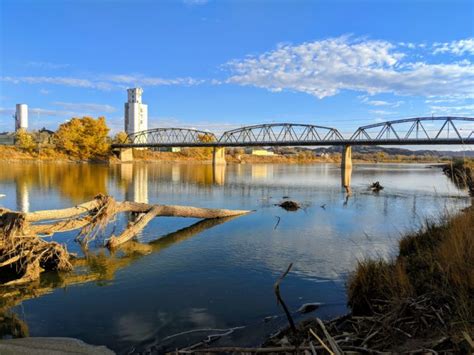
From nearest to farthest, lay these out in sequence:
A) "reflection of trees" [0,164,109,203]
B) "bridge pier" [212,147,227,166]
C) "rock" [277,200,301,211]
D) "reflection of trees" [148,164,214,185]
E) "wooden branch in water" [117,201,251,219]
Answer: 1. "wooden branch in water" [117,201,251,219]
2. "rock" [277,200,301,211]
3. "reflection of trees" [0,164,109,203]
4. "reflection of trees" [148,164,214,185]
5. "bridge pier" [212,147,227,166]

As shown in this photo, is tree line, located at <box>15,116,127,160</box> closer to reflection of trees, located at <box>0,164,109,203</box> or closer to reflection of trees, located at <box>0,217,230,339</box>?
reflection of trees, located at <box>0,164,109,203</box>

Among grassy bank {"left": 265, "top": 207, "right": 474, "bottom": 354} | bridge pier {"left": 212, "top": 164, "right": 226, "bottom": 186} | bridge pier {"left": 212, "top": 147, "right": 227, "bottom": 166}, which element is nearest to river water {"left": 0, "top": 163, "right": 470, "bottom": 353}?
grassy bank {"left": 265, "top": 207, "right": 474, "bottom": 354}

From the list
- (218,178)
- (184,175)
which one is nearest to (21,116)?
(184,175)

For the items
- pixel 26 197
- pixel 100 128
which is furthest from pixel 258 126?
pixel 26 197

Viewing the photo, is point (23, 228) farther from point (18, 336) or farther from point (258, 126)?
point (258, 126)

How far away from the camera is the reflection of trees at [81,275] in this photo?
8.04 metres

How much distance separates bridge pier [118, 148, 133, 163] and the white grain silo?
197ft

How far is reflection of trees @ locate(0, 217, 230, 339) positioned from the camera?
804 cm

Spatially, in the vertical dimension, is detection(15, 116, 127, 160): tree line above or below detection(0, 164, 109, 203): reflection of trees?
above

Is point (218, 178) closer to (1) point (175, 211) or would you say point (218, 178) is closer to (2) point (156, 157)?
(1) point (175, 211)

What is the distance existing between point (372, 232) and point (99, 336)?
43.1ft

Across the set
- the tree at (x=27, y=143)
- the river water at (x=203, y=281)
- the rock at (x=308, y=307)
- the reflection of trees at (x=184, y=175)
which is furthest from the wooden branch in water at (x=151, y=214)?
the tree at (x=27, y=143)

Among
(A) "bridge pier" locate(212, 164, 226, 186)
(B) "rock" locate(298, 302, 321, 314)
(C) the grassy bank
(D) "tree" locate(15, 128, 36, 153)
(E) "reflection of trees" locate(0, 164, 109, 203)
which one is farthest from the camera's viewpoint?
(D) "tree" locate(15, 128, 36, 153)

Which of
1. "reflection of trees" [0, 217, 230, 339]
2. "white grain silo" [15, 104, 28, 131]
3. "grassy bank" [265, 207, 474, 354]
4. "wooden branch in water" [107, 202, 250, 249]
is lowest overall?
"reflection of trees" [0, 217, 230, 339]
